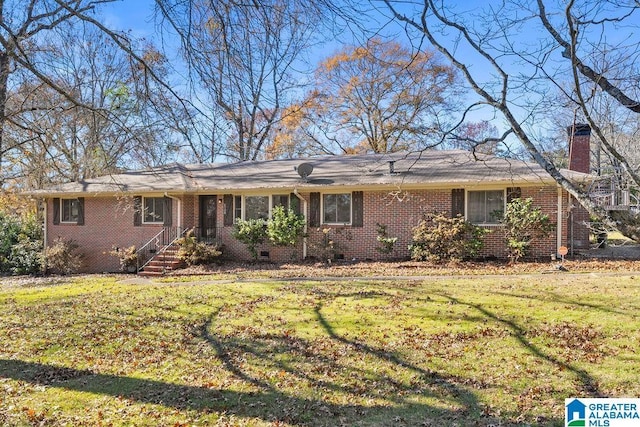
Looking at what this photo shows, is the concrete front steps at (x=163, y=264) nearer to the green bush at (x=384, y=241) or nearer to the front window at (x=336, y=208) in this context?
the front window at (x=336, y=208)

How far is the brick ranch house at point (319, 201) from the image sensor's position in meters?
13.4

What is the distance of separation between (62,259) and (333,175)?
10.7m

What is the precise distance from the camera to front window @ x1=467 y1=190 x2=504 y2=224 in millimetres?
13484

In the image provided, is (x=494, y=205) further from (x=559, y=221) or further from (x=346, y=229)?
(x=346, y=229)

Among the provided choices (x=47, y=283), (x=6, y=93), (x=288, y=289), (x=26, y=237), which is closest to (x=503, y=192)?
(x=288, y=289)

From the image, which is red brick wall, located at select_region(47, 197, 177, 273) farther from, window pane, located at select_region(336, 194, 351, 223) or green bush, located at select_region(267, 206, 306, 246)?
window pane, located at select_region(336, 194, 351, 223)

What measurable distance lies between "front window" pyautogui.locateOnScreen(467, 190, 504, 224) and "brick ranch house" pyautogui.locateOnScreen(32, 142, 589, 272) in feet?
0.10

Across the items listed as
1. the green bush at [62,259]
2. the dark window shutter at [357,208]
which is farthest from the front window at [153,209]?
the dark window shutter at [357,208]

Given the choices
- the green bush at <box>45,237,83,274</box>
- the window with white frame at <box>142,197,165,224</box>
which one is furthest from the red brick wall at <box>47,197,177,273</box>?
the green bush at <box>45,237,83,274</box>

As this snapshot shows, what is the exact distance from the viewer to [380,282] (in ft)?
33.7

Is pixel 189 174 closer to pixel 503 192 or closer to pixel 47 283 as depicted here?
pixel 47 283

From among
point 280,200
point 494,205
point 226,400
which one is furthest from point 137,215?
point 226,400

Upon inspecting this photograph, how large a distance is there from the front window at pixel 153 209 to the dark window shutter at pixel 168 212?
6.4 inches

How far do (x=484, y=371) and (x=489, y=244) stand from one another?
9322mm
